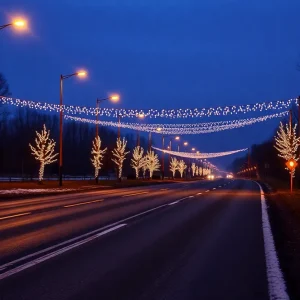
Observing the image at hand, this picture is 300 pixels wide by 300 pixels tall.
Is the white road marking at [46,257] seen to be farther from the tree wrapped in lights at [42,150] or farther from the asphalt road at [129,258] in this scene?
the tree wrapped in lights at [42,150]

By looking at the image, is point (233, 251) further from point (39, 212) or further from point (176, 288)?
point (39, 212)

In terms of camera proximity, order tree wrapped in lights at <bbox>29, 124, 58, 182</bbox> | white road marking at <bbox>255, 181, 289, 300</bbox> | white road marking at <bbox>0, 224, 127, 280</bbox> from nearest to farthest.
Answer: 1. white road marking at <bbox>255, 181, 289, 300</bbox>
2. white road marking at <bbox>0, 224, 127, 280</bbox>
3. tree wrapped in lights at <bbox>29, 124, 58, 182</bbox>

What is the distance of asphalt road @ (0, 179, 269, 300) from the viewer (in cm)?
895

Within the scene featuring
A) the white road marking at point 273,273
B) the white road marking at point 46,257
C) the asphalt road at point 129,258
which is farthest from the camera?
the white road marking at point 46,257

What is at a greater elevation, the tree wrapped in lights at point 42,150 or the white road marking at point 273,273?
the tree wrapped in lights at point 42,150

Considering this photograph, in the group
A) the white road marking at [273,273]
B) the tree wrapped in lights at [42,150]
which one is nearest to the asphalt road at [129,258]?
the white road marking at [273,273]

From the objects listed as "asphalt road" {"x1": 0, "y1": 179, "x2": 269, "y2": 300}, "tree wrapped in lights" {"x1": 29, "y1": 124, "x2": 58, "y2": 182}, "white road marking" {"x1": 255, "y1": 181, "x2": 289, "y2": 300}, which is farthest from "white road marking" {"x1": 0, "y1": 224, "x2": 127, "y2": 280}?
"tree wrapped in lights" {"x1": 29, "y1": 124, "x2": 58, "y2": 182}

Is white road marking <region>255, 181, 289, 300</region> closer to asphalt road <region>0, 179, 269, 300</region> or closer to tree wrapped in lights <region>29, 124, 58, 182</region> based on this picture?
asphalt road <region>0, 179, 269, 300</region>

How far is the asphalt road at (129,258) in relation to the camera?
895 centimetres

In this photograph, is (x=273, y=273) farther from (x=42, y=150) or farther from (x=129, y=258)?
(x=42, y=150)

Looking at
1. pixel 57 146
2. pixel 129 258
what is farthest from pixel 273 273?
pixel 57 146

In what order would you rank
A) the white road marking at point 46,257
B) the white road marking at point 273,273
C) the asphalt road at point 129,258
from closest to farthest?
1. the white road marking at point 273,273
2. the asphalt road at point 129,258
3. the white road marking at point 46,257

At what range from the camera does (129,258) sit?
468 inches

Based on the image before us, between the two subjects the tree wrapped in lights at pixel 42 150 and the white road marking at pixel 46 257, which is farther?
the tree wrapped in lights at pixel 42 150
